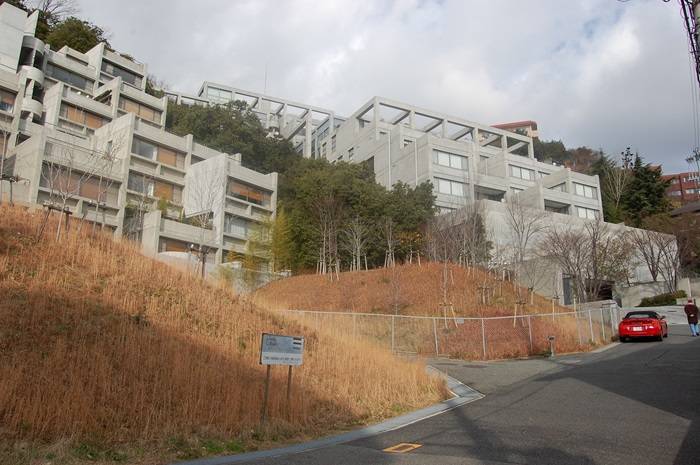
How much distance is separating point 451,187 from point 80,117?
3923 cm

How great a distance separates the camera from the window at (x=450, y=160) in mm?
57312

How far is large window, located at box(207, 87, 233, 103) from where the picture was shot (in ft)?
338

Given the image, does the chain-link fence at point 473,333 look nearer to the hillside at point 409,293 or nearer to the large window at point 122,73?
the hillside at point 409,293

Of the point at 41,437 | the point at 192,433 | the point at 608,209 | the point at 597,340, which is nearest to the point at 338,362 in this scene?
the point at 192,433

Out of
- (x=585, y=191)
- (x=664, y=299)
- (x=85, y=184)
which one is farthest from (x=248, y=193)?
(x=585, y=191)

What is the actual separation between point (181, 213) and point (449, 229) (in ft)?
88.3

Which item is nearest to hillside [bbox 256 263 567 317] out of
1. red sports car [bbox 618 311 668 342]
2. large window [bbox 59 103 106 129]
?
red sports car [bbox 618 311 668 342]

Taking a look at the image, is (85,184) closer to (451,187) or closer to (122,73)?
(122,73)

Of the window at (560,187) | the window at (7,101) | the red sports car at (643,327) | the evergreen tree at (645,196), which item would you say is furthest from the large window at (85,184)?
the evergreen tree at (645,196)

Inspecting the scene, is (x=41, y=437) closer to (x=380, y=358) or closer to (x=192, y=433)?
(x=192, y=433)

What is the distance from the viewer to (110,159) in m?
39.4

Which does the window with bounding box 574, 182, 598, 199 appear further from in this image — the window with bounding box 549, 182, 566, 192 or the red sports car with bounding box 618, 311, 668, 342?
the red sports car with bounding box 618, 311, 668, 342

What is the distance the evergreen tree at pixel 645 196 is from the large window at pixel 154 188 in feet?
175

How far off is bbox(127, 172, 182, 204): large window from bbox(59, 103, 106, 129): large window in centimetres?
1077
